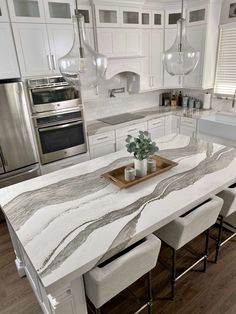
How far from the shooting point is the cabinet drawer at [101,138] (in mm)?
3491

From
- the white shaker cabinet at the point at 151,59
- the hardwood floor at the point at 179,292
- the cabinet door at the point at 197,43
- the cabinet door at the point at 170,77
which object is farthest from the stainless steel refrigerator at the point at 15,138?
the cabinet door at the point at 197,43

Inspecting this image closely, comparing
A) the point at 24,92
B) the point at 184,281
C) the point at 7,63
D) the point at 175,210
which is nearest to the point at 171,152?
the point at 175,210

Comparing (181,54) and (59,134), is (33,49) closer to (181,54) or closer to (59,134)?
(59,134)

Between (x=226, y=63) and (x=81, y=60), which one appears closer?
(x=81, y=60)

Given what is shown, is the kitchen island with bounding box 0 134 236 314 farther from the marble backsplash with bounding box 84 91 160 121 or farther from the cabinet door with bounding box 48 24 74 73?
the marble backsplash with bounding box 84 91 160 121

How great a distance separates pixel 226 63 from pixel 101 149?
98.1 inches

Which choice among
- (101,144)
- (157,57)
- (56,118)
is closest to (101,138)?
(101,144)

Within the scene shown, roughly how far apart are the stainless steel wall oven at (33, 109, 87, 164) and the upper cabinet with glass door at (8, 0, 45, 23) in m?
1.07

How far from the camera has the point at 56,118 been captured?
3086 millimetres

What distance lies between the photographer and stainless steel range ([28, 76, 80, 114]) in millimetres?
2822

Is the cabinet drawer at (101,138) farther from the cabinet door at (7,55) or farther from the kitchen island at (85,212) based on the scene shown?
the cabinet door at (7,55)

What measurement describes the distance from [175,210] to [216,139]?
246cm

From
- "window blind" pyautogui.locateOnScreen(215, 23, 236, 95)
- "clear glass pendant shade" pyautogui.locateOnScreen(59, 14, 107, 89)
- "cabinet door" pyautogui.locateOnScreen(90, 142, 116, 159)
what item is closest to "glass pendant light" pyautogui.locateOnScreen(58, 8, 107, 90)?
"clear glass pendant shade" pyautogui.locateOnScreen(59, 14, 107, 89)

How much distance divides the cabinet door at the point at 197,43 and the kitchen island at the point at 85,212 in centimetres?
198
